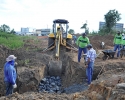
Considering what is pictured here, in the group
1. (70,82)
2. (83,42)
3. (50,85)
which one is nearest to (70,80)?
(70,82)

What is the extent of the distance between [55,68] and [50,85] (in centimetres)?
146

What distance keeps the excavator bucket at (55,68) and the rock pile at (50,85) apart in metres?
0.27

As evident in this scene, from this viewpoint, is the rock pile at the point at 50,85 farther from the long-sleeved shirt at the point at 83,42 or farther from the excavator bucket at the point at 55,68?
the long-sleeved shirt at the point at 83,42

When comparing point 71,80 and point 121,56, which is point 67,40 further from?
point 71,80

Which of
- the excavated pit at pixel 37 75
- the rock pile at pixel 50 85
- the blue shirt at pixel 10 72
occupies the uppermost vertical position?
the blue shirt at pixel 10 72

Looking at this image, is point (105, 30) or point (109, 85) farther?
point (105, 30)

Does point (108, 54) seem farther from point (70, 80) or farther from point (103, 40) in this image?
point (103, 40)

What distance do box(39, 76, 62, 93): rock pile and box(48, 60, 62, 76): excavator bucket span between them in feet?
0.90

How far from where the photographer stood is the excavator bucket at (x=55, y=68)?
37.9ft

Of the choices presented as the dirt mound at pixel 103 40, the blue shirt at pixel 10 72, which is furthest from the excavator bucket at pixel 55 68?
the dirt mound at pixel 103 40

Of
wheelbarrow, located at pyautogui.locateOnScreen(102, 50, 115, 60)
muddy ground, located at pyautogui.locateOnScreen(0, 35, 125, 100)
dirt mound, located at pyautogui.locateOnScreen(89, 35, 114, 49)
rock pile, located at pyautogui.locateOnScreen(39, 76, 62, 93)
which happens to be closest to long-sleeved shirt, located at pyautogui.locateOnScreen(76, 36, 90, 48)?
muddy ground, located at pyautogui.locateOnScreen(0, 35, 125, 100)

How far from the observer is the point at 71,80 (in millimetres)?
9930

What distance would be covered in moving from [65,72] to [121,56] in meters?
3.77

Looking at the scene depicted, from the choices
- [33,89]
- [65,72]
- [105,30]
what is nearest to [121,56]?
[65,72]
